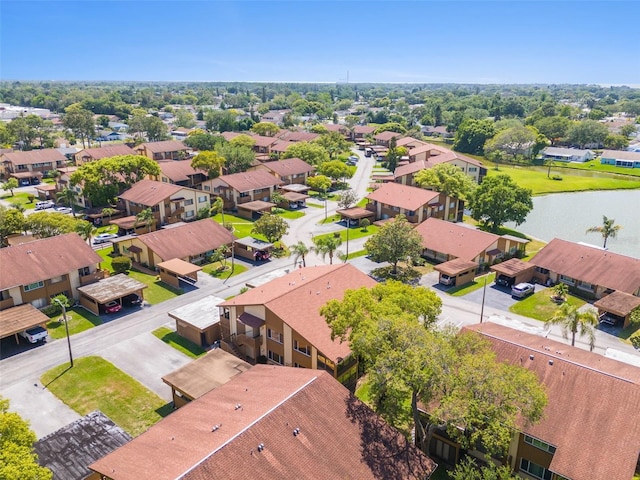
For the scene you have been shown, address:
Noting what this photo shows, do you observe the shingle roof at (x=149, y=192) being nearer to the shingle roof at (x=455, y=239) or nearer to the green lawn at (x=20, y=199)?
the green lawn at (x=20, y=199)

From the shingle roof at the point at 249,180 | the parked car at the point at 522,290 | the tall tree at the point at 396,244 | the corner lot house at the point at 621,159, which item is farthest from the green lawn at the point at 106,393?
the corner lot house at the point at 621,159

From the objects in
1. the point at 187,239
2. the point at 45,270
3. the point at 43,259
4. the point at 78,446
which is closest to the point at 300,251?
the point at 187,239

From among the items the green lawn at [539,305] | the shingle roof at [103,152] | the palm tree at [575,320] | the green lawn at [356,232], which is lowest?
the green lawn at [539,305]

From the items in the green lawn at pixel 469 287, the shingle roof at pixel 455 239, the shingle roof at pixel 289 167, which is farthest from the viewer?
the shingle roof at pixel 289 167

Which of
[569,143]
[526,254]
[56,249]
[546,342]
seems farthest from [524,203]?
[569,143]

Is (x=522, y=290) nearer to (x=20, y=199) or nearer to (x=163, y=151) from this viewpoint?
(x=20, y=199)

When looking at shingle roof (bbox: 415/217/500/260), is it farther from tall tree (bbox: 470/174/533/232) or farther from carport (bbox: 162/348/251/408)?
carport (bbox: 162/348/251/408)
